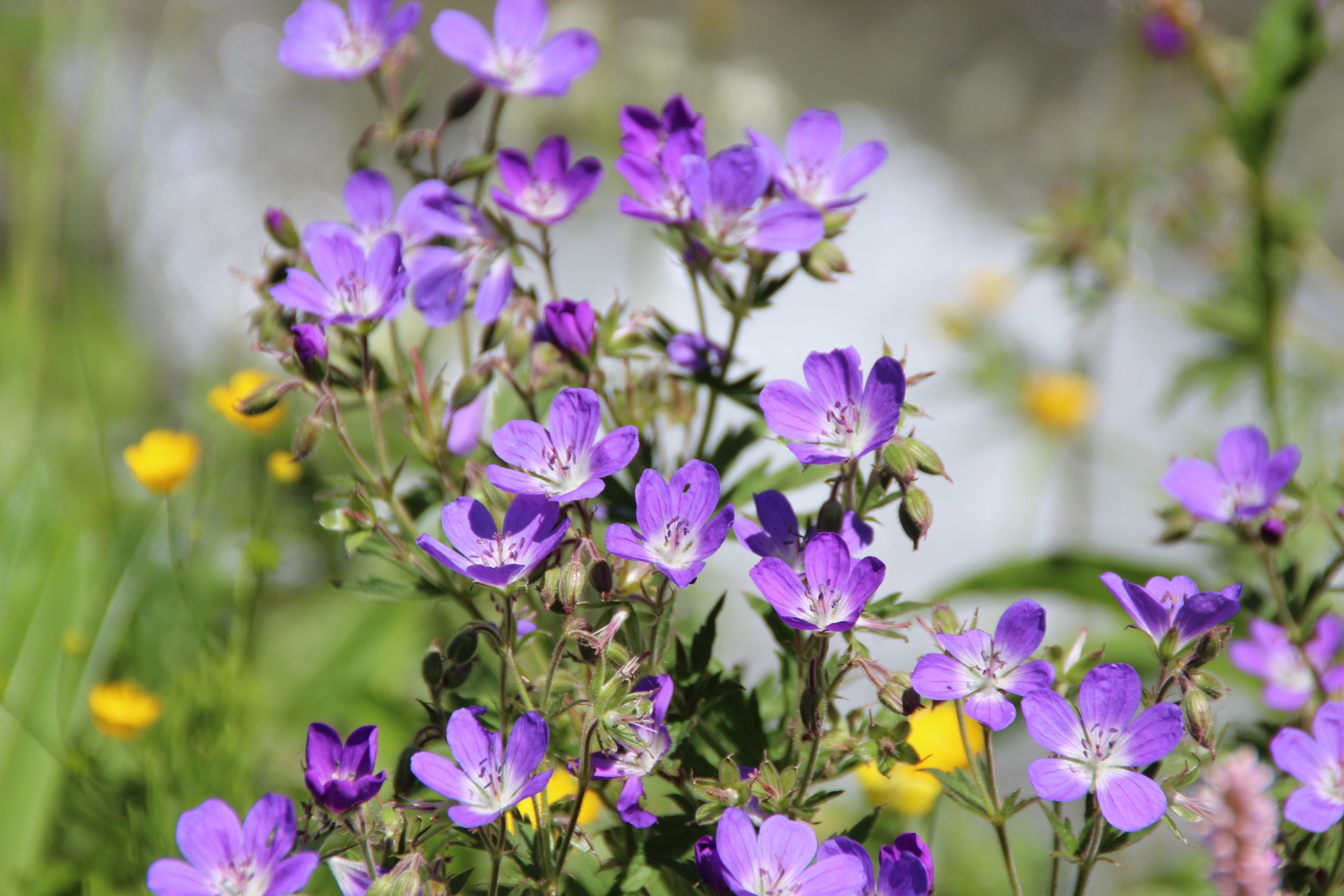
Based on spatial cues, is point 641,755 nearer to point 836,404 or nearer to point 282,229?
point 836,404

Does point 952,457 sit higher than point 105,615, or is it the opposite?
point 105,615

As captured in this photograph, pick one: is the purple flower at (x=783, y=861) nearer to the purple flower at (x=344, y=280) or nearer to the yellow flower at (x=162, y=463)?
the purple flower at (x=344, y=280)

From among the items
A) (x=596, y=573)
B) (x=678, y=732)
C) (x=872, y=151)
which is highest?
(x=872, y=151)

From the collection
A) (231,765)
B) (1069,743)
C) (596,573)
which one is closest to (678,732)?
(596,573)

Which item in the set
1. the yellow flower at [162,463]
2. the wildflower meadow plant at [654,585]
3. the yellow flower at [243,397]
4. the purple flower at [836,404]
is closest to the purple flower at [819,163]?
the wildflower meadow plant at [654,585]

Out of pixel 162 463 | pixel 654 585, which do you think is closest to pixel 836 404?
pixel 654 585

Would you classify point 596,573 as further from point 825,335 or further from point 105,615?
point 825,335
